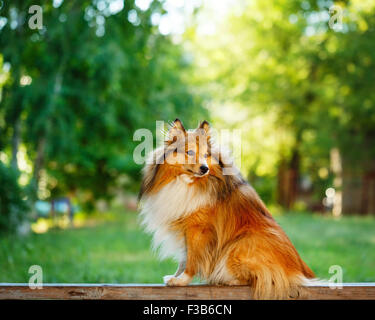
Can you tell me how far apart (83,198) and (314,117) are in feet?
32.4

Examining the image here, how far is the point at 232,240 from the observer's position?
310cm

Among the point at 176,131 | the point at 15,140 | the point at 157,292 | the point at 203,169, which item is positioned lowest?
the point at 157,292

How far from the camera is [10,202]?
845cm

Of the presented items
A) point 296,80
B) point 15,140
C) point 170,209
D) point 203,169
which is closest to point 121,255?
point 15,140

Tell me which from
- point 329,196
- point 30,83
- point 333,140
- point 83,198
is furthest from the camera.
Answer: point 329,196

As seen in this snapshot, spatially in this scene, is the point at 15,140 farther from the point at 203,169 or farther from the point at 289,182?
the point at 289,182

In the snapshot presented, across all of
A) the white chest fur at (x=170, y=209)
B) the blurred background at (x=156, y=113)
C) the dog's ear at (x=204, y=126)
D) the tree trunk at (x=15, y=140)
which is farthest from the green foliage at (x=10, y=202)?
the dog's ear at (x=204, y=126)

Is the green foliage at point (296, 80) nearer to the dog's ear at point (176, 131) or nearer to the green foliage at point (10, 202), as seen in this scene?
the green foliage at point (10, 202)

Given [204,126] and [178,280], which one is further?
[204,126]

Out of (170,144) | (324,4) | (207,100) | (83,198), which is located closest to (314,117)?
(324,4)

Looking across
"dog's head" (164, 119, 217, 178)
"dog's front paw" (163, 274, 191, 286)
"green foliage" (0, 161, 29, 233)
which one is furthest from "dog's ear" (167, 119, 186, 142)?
"green foliage" (0, 161, 29, 233)

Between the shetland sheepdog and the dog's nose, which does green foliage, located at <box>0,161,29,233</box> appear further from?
the dog's nose

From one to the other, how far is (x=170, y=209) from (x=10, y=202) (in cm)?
619
